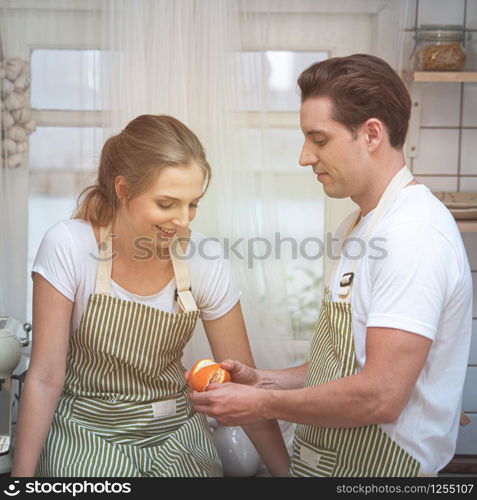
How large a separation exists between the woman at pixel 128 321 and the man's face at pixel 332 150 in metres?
0.26

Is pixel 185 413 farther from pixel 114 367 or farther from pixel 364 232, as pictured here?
pixel 364 232

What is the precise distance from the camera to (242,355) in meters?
1.87

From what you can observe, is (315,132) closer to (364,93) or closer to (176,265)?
(364,93)

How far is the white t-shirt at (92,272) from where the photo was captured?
1.72 meters

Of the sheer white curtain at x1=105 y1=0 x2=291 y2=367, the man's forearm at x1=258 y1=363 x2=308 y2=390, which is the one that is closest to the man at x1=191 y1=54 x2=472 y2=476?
the man's forearm at x1=258 y1=363 x2=308 y2=390

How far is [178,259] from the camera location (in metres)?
1.82

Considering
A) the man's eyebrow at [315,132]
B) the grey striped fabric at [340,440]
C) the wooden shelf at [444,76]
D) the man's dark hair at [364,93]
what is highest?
the wooden shelf at [444,76]

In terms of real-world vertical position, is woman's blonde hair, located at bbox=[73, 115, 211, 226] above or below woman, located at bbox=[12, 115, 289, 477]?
above

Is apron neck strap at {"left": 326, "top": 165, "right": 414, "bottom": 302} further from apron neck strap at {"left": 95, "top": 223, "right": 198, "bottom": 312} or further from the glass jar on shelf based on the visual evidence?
the glass jar on shelf

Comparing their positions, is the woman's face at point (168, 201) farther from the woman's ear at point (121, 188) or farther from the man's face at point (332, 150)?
the man's face at point (332, 150)

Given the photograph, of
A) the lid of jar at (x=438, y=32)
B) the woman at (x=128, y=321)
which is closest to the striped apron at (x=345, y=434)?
the woman at (x=128, y=321)

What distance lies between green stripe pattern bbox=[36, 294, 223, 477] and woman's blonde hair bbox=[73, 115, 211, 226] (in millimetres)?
228

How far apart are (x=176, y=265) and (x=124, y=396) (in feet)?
1.07

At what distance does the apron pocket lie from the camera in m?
1.61
